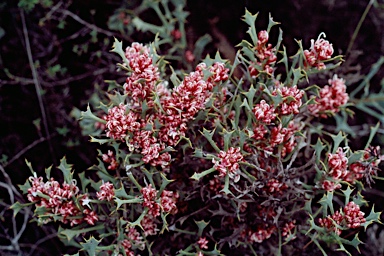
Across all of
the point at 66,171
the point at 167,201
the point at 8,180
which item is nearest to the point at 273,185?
the point at 167,201

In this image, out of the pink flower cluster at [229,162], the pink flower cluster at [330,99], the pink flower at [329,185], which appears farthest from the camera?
the pink flower cluster at [330,99]

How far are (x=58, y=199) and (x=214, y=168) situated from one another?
0.40 meters

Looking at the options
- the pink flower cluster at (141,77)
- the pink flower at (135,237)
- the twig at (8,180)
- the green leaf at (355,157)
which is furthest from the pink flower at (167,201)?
the twig at (8,180)

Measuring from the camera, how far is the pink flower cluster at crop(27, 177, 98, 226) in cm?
126

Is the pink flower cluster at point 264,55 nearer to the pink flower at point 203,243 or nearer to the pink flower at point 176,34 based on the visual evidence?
the pink flower at point 203,243

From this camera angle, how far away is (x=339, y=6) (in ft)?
6.86

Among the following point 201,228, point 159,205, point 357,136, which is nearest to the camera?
point 159,205

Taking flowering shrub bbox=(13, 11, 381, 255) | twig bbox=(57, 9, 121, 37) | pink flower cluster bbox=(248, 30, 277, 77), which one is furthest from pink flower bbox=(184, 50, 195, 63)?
pink flower cluster bbox=(248, 30, 277, 77)

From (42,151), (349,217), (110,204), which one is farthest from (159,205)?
(42,151)

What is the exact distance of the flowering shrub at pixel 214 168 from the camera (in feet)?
4.00

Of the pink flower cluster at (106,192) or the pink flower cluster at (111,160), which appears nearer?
the pink flower cluster at (106,192)

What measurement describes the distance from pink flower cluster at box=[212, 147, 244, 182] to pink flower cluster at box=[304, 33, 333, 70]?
0.99ft

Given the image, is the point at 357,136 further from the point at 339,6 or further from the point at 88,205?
the point at 88,205

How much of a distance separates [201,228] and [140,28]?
0.87 metres
